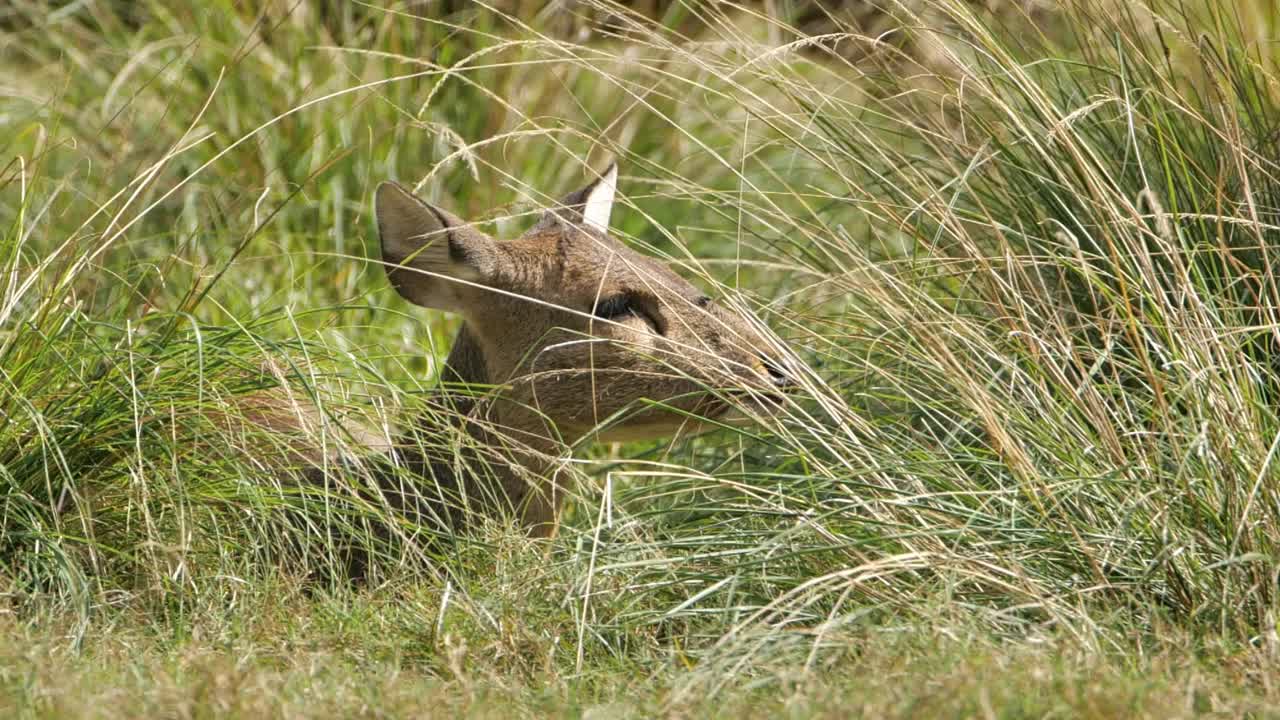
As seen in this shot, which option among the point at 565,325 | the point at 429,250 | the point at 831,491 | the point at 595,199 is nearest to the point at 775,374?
the point at 831,491

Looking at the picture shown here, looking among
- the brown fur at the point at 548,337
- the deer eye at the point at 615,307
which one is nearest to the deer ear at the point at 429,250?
the brown fur at the point at 548,337

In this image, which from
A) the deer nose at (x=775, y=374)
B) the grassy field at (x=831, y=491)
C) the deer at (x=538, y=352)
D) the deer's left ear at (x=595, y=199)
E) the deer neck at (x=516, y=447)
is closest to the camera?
the grassy field at (x=831, y=491)

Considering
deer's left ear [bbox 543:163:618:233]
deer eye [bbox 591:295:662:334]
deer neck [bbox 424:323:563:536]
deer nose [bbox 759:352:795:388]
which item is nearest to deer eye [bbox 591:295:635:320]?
deer eye [bbox 591:295:662:334]

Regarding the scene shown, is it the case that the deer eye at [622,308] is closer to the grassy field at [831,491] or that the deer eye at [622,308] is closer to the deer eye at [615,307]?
the deer eye at [615,307]

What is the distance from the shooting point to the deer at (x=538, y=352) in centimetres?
410

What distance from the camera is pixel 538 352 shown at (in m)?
4.34

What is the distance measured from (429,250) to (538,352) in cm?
42

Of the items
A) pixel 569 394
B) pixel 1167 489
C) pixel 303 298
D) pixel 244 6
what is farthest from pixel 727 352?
pixel 244 6

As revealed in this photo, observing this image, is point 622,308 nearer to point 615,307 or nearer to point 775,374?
point 615,307

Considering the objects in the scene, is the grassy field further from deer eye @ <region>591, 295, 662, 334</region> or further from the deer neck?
deer eye @ <region>591, 295, 662, 334</region>

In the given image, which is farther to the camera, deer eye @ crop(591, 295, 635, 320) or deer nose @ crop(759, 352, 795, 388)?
deer eye @ crop(591, 295, 635, 320)

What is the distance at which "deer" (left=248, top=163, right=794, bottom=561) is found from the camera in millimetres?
4102

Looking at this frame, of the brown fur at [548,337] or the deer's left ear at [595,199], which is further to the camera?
the deer's left ear at [595,199]

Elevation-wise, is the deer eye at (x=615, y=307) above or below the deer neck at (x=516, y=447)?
above
